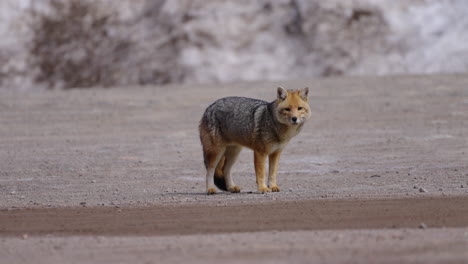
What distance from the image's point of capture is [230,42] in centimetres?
2398

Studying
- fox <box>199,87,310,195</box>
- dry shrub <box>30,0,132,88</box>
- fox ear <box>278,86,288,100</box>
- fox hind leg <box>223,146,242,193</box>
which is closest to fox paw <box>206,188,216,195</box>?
fox <box>199,87,310,195</box>

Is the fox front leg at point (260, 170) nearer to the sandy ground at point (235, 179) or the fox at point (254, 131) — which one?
the fox at point (254, 131)

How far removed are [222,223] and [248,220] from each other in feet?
0.92

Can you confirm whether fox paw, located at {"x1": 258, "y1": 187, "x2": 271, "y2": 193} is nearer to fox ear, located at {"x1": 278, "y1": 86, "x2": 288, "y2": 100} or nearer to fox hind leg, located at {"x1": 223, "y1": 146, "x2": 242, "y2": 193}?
fox hind leg, located at {"x1": 223, "y1": 146, "x2": 242, "y2": 193}

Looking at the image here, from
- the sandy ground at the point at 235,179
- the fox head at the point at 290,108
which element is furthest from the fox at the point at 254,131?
the sandy ground at the point at 235,179

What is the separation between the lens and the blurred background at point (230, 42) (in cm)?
2314

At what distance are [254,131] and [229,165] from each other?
2.16ft

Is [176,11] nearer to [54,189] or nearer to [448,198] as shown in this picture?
[54,189]

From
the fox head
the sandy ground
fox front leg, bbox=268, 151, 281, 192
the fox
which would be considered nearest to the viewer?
the sandy ground

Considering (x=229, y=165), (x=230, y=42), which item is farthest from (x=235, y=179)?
(x=230, y=42)

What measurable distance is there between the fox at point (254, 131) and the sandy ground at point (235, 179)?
362 mm

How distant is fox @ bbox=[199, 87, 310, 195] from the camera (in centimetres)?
1190

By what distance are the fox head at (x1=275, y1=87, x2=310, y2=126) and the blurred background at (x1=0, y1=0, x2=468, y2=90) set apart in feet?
36.1

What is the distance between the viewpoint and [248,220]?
375 inches
